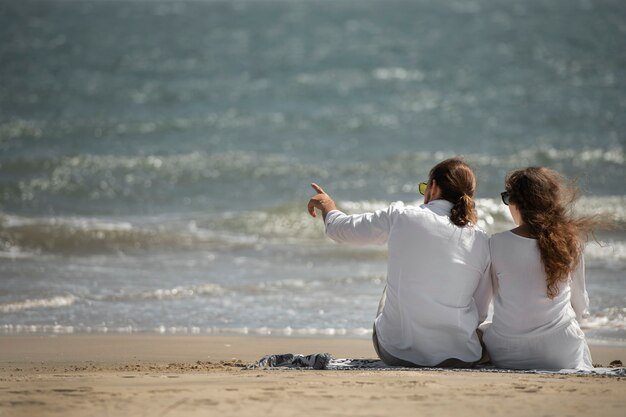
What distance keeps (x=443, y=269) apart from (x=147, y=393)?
1520mm

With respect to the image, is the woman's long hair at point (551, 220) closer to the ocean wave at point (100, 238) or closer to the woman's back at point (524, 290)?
the woman's back at point (524, 290)

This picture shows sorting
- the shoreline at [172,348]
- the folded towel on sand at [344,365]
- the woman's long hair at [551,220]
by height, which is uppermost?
the woman's long hair at [551,220]

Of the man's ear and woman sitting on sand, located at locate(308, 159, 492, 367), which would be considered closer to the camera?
woman sitting on sand, located at locate(308, 159, 492, 367)

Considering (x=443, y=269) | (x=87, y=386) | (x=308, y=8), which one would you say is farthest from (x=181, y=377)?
(x=308, y=8)

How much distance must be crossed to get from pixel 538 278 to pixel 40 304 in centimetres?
425

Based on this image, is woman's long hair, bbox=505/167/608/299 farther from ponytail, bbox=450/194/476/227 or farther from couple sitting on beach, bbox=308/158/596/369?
ponytail, bbox=450/194/476/227

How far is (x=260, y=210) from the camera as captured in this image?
1256cm

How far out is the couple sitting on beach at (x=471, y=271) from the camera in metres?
4.78

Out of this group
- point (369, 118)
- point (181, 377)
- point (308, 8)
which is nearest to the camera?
point (181, 377)

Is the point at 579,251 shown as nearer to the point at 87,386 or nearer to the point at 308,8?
the point at 87,386

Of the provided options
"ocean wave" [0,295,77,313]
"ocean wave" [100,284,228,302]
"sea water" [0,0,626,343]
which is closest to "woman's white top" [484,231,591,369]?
"sea water" [0,0,626,343]

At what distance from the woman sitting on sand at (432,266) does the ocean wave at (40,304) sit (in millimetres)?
3412

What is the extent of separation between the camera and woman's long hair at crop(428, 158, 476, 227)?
4.83m

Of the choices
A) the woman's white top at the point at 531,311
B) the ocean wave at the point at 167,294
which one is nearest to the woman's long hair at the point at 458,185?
the woman's white top at the point at 531,311
